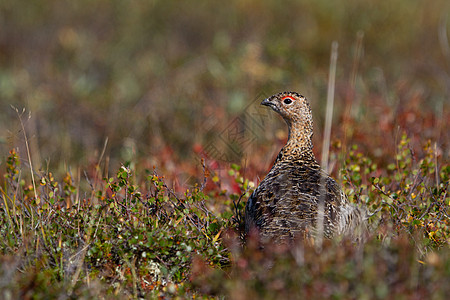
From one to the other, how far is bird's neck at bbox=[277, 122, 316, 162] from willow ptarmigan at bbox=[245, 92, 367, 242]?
0.02 m

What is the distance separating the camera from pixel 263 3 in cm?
1341

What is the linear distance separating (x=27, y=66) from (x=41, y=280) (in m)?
8.52

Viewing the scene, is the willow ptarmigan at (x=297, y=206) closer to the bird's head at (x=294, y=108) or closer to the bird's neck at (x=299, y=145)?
the bird's neck at (x=299, y=145)

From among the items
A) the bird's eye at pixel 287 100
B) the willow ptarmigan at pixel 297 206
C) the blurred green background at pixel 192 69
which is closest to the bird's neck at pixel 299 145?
the willow ptarmigan at pixel 297 206

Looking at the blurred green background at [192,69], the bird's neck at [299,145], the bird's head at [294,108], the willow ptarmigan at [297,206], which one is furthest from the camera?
the blurred green background at [192,69]

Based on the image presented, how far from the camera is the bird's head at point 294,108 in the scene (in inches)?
207

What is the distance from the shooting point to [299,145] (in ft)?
17.0

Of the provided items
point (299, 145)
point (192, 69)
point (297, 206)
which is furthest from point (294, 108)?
point (192, 69)

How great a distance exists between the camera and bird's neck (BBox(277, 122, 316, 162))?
5.13 meters

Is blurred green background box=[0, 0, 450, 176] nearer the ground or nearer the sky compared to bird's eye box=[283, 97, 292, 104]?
nearer the sky

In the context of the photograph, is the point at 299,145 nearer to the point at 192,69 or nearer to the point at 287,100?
the point at 287,100

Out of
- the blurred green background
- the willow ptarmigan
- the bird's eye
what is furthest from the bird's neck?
the blurred green background

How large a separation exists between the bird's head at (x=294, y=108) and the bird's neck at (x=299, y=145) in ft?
0.10

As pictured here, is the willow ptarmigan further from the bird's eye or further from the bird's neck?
the bird's eye
